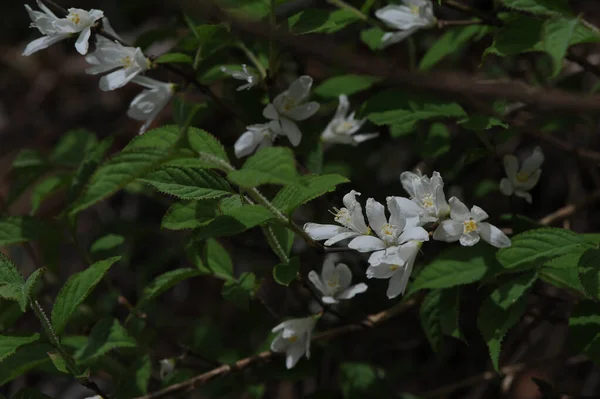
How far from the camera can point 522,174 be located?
7.11ft

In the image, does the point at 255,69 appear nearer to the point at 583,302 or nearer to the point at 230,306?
the point at 583,302

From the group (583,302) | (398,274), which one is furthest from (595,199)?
(398,274)

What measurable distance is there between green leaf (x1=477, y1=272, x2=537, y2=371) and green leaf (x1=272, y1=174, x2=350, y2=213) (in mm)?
585

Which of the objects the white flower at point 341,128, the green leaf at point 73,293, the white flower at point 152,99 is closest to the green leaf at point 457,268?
the white flower at point 341,128

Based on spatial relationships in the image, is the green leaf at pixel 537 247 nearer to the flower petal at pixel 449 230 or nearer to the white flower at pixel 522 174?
the flower petal at pixel 449 230

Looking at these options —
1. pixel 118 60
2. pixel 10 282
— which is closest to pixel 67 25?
pixel 118 60

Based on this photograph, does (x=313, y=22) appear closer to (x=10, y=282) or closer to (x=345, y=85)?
(x=345, y=85)

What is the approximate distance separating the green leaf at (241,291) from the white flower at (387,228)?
44 centimetres

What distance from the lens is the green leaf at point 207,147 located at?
1.58m

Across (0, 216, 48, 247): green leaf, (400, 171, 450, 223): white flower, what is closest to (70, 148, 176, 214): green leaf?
(400, 171, 450, 223): white flower

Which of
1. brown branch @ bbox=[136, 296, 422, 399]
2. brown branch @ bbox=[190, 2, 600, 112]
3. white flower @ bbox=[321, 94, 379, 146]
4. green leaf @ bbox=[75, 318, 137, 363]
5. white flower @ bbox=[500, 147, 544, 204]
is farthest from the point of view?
white flower @ bbox=[321, 94, 379, 146]

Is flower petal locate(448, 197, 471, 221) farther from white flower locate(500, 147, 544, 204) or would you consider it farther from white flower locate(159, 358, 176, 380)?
white flower locate(159, 358, 176, 380)

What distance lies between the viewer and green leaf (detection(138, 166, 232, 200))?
1673 mm

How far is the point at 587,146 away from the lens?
3.11 meters
